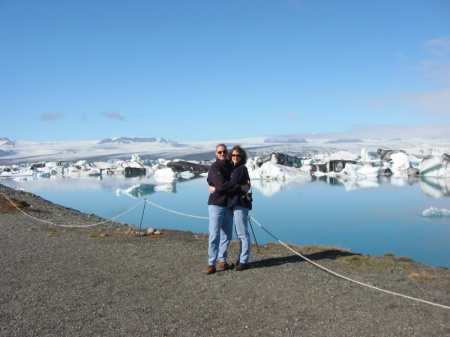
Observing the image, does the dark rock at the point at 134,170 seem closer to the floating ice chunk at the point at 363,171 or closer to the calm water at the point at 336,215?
the calm water at the point at 336,215

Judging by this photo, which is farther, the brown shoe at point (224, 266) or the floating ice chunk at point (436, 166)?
the floating ice chunk at point (436, 166)

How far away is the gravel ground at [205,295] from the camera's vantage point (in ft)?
11.5

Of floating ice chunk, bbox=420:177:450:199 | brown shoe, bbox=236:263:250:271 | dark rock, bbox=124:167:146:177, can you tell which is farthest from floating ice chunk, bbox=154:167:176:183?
brown shoe, bbox=236:263:250:271

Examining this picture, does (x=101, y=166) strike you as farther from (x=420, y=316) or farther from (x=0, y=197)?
(x=420, y=316)

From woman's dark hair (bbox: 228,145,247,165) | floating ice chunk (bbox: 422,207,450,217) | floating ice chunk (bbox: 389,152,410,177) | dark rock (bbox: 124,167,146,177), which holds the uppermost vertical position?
woman's dark hair (bbox: 228,145,247,165)

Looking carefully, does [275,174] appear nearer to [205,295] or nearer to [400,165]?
[400,165]

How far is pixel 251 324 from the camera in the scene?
355 cm

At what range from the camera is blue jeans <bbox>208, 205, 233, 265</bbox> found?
16.4 feet

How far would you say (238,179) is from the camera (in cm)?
488

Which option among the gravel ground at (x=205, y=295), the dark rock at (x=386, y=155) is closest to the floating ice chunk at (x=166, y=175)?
the dark rock at (x=386, y=155)

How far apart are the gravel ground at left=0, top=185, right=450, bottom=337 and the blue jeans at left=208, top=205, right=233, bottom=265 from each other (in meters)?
0.25

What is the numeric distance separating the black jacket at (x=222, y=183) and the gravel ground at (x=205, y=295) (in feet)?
2.80

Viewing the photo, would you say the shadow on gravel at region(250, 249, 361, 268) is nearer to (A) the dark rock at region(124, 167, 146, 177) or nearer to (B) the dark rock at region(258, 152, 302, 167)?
(B) the dark rock at region(258, 152, 302, 167)

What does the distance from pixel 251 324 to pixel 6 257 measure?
4264 mm
